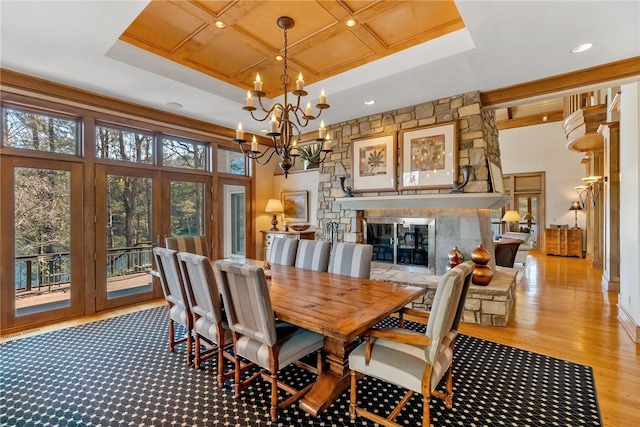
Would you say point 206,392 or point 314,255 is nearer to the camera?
point 206,392

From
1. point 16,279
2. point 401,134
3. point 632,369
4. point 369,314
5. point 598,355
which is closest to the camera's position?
point 369,314

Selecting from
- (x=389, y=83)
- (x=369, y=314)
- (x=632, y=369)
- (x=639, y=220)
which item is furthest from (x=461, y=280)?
(x=639, y=220)

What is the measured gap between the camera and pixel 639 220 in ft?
10.7

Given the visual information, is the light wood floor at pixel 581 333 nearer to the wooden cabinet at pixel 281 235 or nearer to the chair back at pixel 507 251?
the chair back at pixel 507 251

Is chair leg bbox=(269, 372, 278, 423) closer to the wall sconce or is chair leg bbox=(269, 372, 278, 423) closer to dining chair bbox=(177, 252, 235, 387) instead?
dining chair bbox=(177, 252, 235, 387)

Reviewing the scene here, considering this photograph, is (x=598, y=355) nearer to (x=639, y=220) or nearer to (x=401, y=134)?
(x=639, y=220)

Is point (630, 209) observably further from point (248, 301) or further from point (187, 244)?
point (187, 244)

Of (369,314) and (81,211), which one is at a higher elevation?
(81,211)

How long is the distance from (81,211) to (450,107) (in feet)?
16.6

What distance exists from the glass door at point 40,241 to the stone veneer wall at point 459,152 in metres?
3.77

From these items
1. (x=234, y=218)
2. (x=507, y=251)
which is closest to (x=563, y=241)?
(x=507, y=251)

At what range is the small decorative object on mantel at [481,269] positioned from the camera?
11.9ft

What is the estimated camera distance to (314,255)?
3477 millimetres

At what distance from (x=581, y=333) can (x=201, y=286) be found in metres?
4.05
